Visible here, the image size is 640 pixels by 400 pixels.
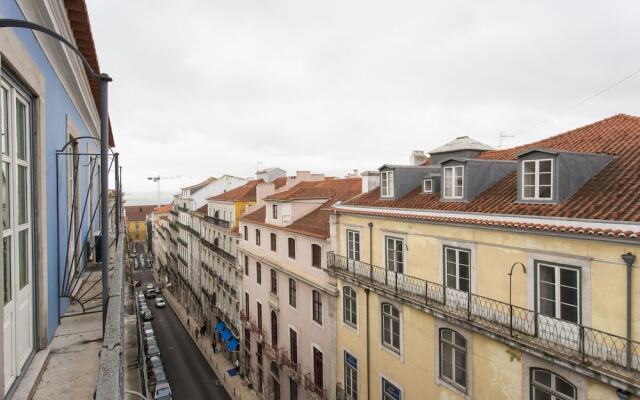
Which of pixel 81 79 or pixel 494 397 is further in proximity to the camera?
pixel 494 397

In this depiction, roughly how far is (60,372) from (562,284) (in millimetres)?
10574

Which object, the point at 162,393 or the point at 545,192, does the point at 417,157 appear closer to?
the point at 545,192

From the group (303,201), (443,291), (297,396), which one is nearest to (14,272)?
(443,291)

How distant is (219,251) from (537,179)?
1200 inches

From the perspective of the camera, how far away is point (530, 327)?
33.7 feet

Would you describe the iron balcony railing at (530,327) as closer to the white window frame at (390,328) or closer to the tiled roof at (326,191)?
the white window frame at (390,328)

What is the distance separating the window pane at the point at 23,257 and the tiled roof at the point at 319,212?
50.5 ft

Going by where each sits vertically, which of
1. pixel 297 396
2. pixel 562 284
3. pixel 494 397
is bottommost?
pixel 297 396

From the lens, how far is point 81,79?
25.7 feet

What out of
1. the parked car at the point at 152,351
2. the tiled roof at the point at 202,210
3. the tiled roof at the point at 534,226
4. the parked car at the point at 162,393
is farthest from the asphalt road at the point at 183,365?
the tiled roof at the point at 534,226

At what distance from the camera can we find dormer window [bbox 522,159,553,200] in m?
10.4

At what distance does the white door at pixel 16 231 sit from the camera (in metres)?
3.96

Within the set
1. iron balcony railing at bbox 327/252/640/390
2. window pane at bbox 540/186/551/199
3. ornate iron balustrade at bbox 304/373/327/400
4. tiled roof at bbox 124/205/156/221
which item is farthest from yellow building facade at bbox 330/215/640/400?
tiled roof at bbox 124/205/156/221

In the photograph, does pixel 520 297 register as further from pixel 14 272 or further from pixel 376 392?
pixel 14 272
